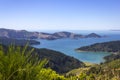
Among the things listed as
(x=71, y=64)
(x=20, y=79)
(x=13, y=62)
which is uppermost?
(x=13, y=62)

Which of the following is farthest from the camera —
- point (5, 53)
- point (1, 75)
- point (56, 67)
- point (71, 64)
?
point (71, 64)

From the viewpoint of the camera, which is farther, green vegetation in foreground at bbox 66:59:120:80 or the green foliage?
green vegetation in foreground at bbox 66:59:120:80

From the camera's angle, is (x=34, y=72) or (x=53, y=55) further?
(x=53, y=55)

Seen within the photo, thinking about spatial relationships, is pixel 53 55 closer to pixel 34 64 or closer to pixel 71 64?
pixel 71 64

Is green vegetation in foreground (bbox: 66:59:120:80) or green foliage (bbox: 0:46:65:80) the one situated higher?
green foliage (bbox: 0:46:65:80)

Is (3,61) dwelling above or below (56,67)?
above

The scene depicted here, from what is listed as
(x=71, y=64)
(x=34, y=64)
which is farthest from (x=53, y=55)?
(x=34, y=64)

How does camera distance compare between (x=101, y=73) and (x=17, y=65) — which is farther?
(x=101, y=73)

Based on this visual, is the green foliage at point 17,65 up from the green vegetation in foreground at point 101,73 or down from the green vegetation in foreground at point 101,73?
up

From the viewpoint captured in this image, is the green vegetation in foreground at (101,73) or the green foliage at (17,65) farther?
the green vegetation in foreground at (101,73)

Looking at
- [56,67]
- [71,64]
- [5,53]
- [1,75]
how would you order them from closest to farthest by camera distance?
[1,75]
[5,53]
[56,67]
[71,64]

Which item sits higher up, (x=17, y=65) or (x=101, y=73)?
(x=17, y=65)
